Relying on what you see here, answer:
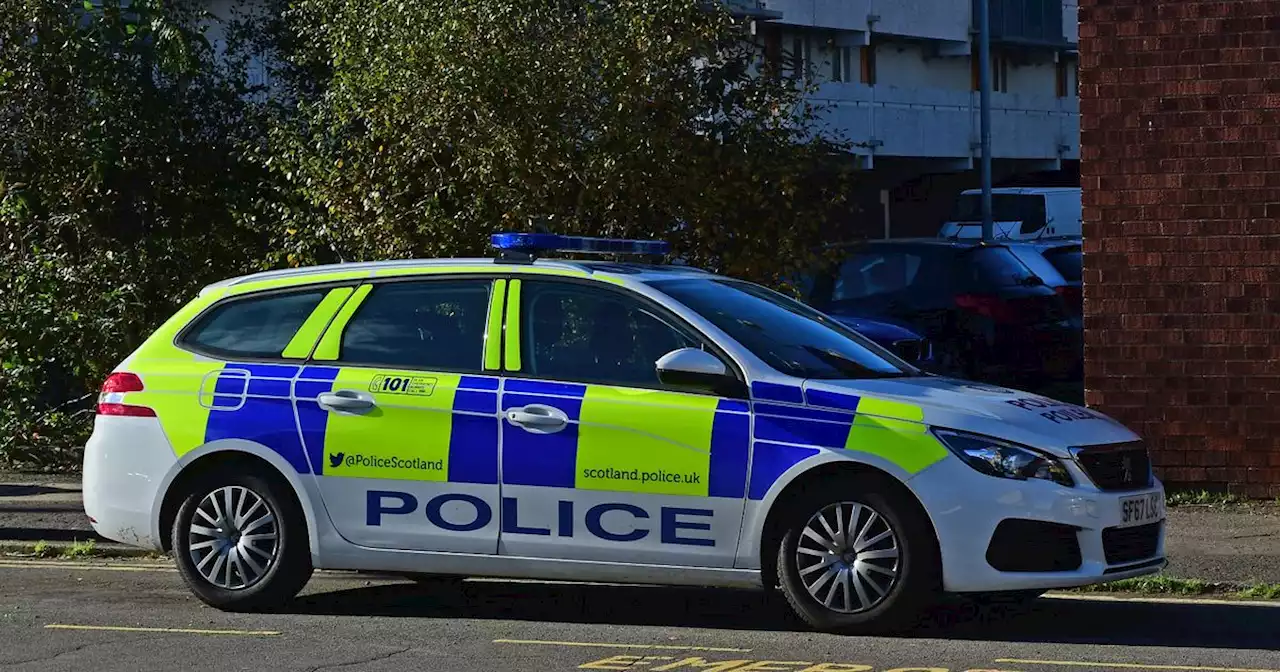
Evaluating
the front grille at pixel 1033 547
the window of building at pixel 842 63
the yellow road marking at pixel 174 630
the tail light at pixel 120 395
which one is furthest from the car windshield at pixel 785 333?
the window of building at pixel 842 63

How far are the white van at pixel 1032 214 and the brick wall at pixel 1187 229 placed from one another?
22.9 m

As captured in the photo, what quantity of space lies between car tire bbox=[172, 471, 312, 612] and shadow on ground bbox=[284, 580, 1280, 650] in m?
0.23

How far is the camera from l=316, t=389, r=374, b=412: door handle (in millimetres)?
9180

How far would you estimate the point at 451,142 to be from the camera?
45.6 ft

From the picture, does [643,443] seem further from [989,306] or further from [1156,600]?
[989,306]

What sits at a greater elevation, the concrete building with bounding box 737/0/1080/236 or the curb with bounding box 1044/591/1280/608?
the concrete building with bounding box 737/0/1080/236

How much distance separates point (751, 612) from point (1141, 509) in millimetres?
1745

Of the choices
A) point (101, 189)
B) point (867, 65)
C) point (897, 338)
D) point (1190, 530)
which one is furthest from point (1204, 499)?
point (867, 65)

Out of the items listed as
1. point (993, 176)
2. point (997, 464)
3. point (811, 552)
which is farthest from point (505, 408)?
point (993, 176)

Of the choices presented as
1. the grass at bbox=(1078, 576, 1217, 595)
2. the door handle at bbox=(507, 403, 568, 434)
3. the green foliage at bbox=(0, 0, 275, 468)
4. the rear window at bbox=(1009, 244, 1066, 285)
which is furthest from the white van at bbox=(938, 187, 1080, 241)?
the door handle at bbox=(507, 403, 568, 434)

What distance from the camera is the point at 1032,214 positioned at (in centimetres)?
3828

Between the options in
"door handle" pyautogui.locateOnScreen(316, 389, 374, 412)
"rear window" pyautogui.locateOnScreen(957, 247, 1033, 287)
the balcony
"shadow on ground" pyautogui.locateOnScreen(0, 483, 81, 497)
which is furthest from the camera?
the balcony

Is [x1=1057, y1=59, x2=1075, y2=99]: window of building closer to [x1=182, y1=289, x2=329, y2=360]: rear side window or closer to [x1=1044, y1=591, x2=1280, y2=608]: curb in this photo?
[x1=1044, y1=591, x2=1280, y2=608]: curb

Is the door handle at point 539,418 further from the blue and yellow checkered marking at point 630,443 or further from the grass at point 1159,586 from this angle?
the grass at point 1159,586
